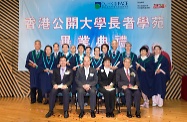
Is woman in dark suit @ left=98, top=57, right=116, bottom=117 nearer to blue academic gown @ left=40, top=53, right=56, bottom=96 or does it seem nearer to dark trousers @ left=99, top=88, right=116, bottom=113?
dark trousers @ left=99, top=88, right=116, bottom=113

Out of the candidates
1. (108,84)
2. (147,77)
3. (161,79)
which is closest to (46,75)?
(108,84)

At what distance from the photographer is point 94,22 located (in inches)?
231

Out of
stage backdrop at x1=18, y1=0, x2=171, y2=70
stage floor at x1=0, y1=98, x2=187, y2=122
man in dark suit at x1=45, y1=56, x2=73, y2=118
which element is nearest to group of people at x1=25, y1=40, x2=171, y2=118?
man in dark suit at x1=45, y1=56, x2=73, y2=118

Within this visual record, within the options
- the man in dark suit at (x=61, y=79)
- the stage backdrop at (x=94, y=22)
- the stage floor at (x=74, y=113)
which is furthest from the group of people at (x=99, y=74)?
→ the stage backdrop at (x=94, y=22)

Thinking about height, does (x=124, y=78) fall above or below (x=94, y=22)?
below

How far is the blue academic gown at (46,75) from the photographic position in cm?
517

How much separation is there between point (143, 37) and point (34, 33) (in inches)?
101

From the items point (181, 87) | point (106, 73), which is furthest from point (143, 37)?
point (106, 73)

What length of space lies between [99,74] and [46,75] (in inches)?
56.8

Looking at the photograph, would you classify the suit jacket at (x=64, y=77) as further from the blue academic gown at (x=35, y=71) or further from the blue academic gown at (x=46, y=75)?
the blue academic gown at (x=35, y=71)

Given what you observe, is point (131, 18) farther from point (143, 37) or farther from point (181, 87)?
point (181, 87)

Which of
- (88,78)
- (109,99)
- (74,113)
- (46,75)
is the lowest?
(74,113)

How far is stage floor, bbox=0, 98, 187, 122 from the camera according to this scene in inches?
154

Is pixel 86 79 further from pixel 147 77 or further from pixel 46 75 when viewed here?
pixel 147 77
